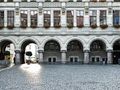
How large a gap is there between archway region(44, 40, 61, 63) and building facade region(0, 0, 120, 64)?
2.81m

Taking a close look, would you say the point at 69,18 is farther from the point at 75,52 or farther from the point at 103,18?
the point at 75,52

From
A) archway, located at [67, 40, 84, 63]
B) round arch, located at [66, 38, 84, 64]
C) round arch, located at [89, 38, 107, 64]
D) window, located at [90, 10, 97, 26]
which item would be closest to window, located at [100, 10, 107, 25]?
window, located at [90, 10, 97, 26]

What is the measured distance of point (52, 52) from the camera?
59.6 meters

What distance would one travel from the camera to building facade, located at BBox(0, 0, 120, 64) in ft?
182

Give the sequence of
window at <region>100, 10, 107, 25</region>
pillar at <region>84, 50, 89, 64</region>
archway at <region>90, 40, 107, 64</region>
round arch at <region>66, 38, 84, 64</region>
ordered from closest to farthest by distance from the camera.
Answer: pillar at <region>84, 50, 89, 64</region>
window at <region>100, 10, 107, 25</region>
archway at <region>90, 40, 107, 64</region>
round arch at <region>66, 38, 84, 64</region>

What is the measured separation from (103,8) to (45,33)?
10.2 metres

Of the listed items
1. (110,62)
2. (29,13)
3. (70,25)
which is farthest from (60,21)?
(110,62)

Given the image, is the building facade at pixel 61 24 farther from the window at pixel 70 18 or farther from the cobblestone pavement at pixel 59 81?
the cobblestone pavement at pixel 59 81

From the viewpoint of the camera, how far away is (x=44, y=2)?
56438mm

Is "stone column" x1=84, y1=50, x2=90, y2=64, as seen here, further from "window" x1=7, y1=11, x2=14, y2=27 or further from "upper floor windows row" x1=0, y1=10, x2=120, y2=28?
"window" x1=7, y1=11, x2=14, y2=27

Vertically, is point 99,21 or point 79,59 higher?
point 99,21

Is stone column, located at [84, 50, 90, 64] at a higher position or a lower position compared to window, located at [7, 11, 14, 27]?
lower

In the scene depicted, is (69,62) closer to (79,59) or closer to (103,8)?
(79,59)

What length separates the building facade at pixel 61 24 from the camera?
5556cm
